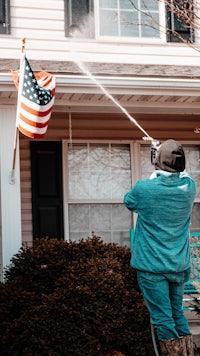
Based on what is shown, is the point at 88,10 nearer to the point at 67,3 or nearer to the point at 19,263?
the point at 67,3

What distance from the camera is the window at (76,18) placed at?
8.73m

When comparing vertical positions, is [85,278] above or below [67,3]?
below

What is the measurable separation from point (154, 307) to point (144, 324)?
129 centimetres

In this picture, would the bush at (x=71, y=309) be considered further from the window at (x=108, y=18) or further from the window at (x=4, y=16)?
the window at (x=108, y=18)

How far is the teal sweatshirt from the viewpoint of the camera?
4875 millimetres

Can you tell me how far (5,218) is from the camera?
22.5 ft

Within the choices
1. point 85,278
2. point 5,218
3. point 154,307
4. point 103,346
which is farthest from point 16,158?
point 154,307

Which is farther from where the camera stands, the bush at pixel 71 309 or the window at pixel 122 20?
the window at pixel 122 20

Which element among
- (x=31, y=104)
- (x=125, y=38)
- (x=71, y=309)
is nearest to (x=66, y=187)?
(x=125, y=38)

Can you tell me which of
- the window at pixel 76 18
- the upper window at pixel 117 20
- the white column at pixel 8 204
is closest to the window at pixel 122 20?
the upper window at pixel 117 20

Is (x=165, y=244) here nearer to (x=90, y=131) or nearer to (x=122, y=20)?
(x=90, y=131)

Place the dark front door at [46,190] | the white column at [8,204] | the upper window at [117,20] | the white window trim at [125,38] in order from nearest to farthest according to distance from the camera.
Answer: the white column at [8,204]
the dark front door at [46,190]
the upper window at [117,20]
the white window trim at [125,38]

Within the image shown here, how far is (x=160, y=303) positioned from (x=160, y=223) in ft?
1.98

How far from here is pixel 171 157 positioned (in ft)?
16.3
